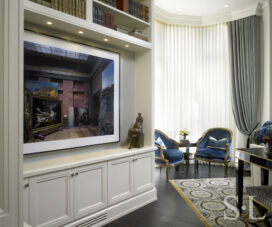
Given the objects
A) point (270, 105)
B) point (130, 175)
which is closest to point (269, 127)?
point (130, 175)

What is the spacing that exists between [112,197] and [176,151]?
201 cm

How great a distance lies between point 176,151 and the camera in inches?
174

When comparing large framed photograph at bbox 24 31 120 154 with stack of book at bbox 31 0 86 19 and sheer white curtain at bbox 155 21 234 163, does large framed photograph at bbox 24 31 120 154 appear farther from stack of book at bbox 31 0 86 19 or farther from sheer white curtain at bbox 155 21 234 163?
sheer white curtain at bbox 155 21 234 163

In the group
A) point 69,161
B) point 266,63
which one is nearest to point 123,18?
point 69,161

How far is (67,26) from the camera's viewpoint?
8.02ft

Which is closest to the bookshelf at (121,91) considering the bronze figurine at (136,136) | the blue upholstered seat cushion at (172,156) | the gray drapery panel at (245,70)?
the bronze figurine at (136,136)

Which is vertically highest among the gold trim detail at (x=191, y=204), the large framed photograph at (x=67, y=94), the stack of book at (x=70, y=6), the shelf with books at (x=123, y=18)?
→ the shelf with books at (x=123, y=18)

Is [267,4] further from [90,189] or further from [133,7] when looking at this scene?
[90,189]

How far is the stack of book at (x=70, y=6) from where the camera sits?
2268 millimetres

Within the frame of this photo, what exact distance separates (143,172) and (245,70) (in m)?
3.39

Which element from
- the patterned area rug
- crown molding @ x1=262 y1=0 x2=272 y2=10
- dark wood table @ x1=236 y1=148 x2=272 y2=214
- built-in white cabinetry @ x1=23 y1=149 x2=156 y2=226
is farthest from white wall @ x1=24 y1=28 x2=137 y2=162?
crown molding @ x1=262 y1=0 x2=272 y2=10

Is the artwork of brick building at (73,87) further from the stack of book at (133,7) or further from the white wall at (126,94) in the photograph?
the stack of book at (133,7)

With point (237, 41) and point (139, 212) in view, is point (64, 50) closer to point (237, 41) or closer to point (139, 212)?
point (139, 212)

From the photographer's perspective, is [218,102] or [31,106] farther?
[218,102]
